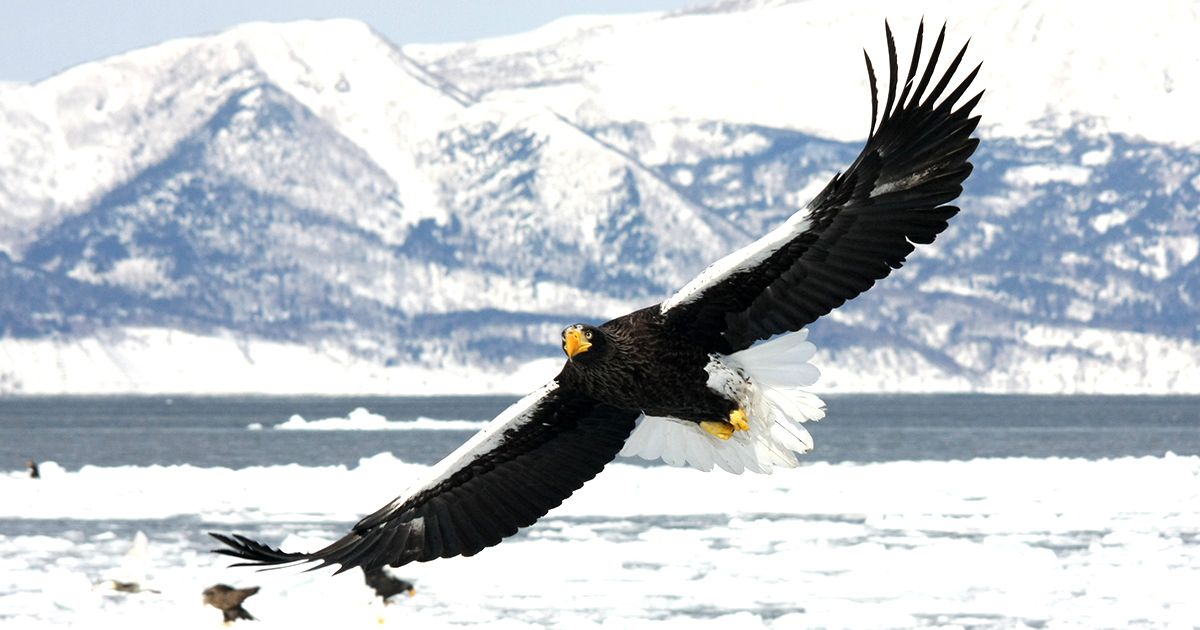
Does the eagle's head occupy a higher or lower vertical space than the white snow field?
higher

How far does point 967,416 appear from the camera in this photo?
106 meters

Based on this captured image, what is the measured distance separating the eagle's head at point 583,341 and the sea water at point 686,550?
56.4 inches

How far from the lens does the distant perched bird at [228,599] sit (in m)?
12.8

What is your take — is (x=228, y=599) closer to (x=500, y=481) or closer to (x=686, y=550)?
(x=500, y=481)

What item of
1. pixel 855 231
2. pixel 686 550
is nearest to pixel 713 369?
pixel 855 231

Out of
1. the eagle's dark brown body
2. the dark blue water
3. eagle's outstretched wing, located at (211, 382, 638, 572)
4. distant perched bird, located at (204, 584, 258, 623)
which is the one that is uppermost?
the dark blue water

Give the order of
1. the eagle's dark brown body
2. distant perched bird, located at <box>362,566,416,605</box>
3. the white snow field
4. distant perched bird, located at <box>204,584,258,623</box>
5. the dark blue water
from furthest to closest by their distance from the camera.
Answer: the dark blue water, the white snow field, distant perched bird, located at <box>362,566,416,605</box>, distant perched bird, located at <box>204,584,258,623</box>, the eagle's dark brown body

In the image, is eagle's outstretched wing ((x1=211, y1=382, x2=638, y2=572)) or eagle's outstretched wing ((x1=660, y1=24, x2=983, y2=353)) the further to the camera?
eagle's outstretched wing ((x1=211, y1=382, x2=638, y2=572))

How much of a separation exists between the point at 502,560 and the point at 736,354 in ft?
34.4

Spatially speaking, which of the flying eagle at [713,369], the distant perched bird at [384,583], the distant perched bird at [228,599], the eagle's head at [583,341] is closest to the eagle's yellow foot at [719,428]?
the flying eagle at [713,369]

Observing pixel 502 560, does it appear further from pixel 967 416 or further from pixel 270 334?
pixel 270 334

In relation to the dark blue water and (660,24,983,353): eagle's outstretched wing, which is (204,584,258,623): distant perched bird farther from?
the dark blue water

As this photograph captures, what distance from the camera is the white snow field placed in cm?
1369

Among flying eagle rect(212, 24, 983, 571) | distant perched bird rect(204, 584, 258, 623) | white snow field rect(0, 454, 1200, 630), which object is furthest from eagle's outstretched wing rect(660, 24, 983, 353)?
distant perched bird rect(204, 584, 258, 623)
